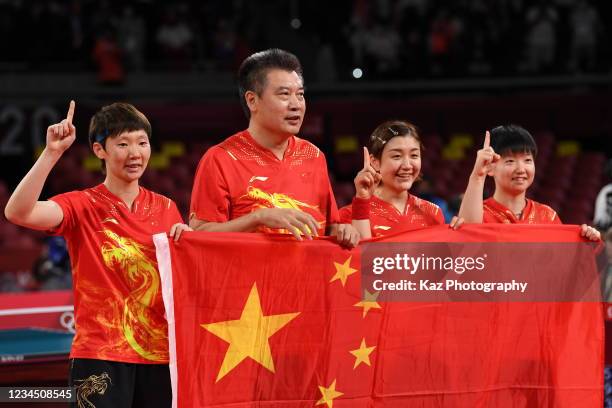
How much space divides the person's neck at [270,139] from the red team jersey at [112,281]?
0.58m

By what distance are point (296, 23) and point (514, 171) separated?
426 inches

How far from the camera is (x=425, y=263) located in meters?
4.22

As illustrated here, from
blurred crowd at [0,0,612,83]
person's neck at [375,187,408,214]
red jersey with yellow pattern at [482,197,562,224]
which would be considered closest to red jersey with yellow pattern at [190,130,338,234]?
person's neck at [375,187,408,214]

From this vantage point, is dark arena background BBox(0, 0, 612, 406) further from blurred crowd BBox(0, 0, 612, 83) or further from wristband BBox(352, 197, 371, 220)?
wristband BBox(352, 197, 371, 220)

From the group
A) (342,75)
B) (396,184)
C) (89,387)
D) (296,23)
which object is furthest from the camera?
(296,23)

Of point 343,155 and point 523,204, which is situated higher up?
point 343,155

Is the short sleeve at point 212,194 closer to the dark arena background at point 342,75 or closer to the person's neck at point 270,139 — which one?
the person's neck at point 270,139

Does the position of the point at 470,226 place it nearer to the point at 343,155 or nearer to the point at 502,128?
the point at 502,128

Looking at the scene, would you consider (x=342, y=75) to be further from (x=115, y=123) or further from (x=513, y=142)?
(x=115, y=123)

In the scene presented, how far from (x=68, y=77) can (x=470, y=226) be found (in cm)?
1009

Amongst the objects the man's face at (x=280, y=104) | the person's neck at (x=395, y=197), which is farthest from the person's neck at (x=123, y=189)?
the person's neck at (x=395, y=197)

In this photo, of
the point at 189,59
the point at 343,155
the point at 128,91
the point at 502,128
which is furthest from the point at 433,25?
the point at 502,128

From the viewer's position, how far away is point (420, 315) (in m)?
4.19

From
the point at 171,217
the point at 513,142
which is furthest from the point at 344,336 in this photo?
the point at 513,142
